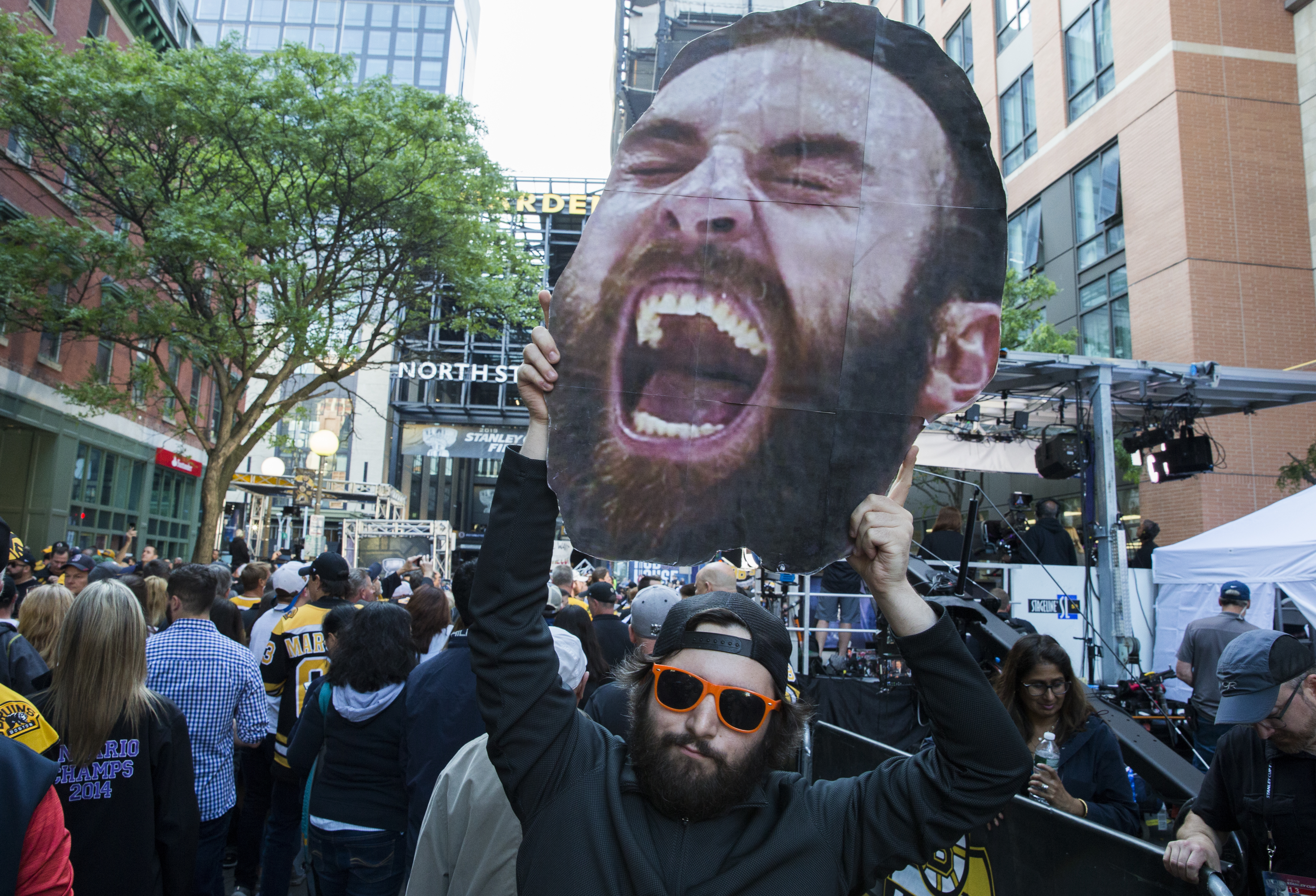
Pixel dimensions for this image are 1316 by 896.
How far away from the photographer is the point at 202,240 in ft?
44.6

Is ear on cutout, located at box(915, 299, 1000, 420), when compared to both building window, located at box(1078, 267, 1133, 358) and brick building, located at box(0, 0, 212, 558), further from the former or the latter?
building window, located at box(1078, 267, 1133, 358)

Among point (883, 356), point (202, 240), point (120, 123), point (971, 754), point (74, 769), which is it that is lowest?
point (74, 769)

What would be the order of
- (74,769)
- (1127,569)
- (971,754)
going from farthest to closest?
1. (1127,569)
2. (74,769)
3. (971,754)

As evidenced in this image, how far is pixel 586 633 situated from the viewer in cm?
509

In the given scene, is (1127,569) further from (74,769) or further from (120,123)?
(120,123)

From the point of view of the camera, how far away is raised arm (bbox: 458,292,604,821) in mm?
1897

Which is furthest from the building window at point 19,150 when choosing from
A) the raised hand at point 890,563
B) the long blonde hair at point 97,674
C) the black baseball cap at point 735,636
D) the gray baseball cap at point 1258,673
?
the gray baseball cap at point 1258,673

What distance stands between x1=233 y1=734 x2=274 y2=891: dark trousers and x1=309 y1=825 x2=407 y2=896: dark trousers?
1.70 metres

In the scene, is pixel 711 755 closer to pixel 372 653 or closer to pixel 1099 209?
pixel 372 653

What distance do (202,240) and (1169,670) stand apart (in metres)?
13.9

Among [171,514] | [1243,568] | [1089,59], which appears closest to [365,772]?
[1243,568]

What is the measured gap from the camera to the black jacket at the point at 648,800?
1789mm

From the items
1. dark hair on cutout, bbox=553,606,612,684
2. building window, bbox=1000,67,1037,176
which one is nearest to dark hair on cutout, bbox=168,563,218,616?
dark hair on cutout, bbox=553,606,612,684

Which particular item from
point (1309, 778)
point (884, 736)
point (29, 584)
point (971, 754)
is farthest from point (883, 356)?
point (29, 584)
